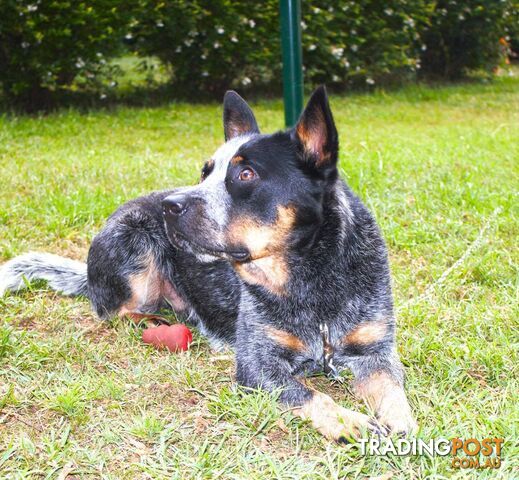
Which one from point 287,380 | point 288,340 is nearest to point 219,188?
point 288,340

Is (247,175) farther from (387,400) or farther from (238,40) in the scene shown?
(238,40)

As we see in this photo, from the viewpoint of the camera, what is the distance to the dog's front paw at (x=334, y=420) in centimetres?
277

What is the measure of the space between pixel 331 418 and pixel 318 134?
3.95 ft

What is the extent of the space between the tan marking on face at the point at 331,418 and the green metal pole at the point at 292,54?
3.61 metres

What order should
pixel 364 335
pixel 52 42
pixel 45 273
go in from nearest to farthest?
pixel 364 335
pixel 45 273
pixel 52 42

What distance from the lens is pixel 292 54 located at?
6.19 m

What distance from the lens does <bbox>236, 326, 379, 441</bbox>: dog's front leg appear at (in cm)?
281

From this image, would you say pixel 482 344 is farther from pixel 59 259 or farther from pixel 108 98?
pixel 108 98

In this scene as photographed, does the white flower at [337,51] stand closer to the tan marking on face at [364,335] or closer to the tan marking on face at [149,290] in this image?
the tan marking on face at [149,290]

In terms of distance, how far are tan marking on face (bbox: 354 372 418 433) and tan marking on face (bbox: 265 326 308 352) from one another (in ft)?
1.00

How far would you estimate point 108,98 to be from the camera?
11445 millimetres

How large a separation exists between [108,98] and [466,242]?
25.9 ft

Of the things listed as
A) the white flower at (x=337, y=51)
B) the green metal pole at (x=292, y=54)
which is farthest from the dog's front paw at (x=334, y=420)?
the white flower at (x=337, y=51)

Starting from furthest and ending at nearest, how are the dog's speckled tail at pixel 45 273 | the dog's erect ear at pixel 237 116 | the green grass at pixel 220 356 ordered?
1. the dog's speckled tail at pixel 45 273
2. the dog's erect ear at pixel 237 116
3. the green grass at pixel 220 356
